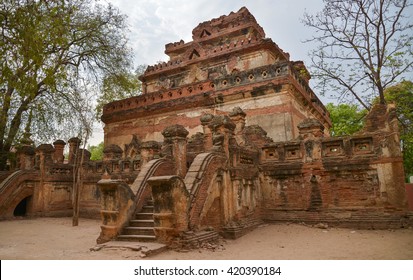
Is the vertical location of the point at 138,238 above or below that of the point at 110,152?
below

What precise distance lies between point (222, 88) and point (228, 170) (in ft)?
21.4

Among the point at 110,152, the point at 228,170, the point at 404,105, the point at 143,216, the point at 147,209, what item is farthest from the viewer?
the point at 110,152

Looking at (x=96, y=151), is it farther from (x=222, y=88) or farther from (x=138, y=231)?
(x=138, y=231)

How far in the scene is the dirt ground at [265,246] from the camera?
5.99 m

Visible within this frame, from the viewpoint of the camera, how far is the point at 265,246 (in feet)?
23.0

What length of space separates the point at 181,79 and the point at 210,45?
127 inches

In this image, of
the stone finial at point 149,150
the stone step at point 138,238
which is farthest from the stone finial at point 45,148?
the stone step at point 138,238

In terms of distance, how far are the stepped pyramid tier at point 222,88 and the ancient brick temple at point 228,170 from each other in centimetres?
6

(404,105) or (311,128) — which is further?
(404,105)

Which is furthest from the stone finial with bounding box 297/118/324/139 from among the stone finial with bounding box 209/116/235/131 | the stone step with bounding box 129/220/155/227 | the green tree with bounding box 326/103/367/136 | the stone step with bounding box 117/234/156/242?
the green tree with bounding box 326/103/367/136

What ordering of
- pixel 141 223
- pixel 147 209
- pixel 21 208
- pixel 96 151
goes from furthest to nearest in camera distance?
pixel 96 151, pixel 21 208, pixel 147 209, pixel 141 223

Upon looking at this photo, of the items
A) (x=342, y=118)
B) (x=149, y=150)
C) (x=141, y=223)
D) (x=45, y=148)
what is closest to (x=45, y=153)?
(x=45, y=148)

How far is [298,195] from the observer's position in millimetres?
9281
